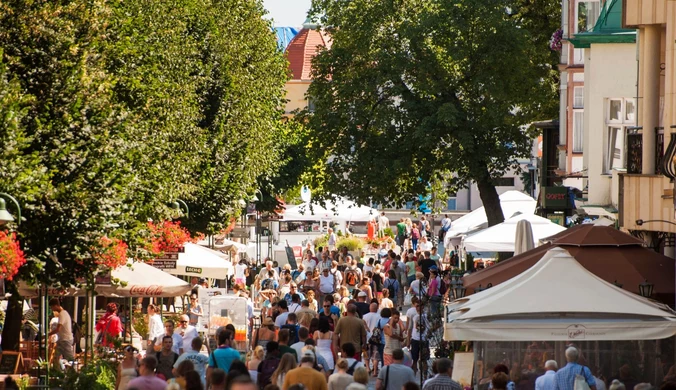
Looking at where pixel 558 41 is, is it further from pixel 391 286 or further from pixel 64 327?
pixel 64 327

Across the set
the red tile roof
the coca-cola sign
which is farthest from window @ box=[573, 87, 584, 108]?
the red tile roof

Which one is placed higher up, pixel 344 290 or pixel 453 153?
pixel 453 153

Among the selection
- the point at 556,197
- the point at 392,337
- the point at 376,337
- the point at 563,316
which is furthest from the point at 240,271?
the point at 563,316

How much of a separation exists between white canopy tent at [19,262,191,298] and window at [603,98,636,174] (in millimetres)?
9491

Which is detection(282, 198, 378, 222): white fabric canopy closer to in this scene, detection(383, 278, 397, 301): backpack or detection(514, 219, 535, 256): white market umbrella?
detection(383, 278, 397, 301): backpack

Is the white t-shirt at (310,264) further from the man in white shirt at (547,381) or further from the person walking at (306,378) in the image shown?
the person walking at (306,378)

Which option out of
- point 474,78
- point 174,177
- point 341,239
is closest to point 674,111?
point 174,177

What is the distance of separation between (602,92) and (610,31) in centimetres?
144

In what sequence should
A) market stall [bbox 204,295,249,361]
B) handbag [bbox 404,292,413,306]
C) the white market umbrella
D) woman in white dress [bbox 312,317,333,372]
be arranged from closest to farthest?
woman in white dress [bbox 312,317,333,372] < the white market umbrella < market stall [bbox 204,295,249,361] < handbag [bbox 404,292,413,306]

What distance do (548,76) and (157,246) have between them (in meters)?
23.1

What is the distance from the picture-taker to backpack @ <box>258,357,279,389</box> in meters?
16.3

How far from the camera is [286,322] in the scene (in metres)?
22.5

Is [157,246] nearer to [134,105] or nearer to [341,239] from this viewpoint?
[134,105]

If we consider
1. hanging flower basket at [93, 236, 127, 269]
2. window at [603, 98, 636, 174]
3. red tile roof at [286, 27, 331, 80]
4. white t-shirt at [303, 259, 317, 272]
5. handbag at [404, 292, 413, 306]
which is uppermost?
red tile roof at [286, 27, 331, 80]
